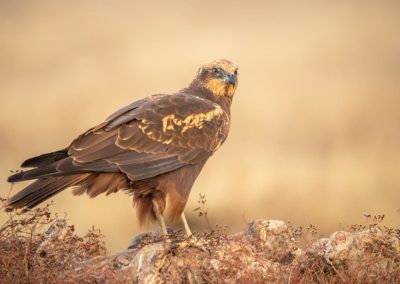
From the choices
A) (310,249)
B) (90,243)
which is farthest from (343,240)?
(90,243)

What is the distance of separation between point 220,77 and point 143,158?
199 centimetres

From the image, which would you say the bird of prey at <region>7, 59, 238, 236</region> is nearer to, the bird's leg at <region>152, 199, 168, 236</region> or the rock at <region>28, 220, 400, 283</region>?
the bird's leg at <region>152, 199, 168, 236</region>

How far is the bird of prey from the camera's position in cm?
698

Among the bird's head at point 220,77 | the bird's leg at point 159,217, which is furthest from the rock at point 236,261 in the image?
the bird's head at point 220,77

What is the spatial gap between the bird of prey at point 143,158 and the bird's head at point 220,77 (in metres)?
0.56

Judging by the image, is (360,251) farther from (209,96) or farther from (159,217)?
(209,96)

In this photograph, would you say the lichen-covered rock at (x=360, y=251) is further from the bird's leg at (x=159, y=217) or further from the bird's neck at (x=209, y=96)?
the bird's neck at (x=209, y=96)

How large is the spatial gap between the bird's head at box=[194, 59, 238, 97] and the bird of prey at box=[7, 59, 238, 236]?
22.0 inches

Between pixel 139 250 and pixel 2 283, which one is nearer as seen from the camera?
pixel 2 283

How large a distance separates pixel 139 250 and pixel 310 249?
158cm

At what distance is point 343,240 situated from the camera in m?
6.34

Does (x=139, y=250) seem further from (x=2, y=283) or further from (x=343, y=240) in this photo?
(x=343, y=240)

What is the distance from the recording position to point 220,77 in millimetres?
9008

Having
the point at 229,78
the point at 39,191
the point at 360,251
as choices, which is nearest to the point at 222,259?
the point at 360,251
